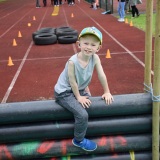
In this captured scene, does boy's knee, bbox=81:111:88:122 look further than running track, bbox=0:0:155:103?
No

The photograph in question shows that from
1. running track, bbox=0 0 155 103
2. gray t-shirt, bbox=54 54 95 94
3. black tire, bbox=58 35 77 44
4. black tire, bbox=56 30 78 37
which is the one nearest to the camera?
gray t-shirt, bbox=54 54 95 94

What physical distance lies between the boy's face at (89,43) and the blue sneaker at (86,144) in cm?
97

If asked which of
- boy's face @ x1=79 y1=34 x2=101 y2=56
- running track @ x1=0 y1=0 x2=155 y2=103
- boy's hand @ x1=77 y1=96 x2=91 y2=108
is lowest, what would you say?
running track @ x1=0 y1=0 x2=155 y2=103

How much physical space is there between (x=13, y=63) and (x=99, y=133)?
221 inches

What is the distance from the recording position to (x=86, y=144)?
3174mm

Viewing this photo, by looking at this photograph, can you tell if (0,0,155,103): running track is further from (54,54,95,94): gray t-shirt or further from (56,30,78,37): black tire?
(54,54,95,94): gray t-shirt

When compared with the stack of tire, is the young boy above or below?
above

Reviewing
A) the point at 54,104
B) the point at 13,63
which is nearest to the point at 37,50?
the point at 13,63

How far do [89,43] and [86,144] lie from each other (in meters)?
1.09

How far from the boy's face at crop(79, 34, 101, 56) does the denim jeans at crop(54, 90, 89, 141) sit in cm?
53

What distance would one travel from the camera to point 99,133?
3256 mm

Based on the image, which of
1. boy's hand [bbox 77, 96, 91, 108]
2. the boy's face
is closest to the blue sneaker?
boy's hand [bbox 77, 96, 91, 108]

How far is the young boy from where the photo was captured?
10.1 feet

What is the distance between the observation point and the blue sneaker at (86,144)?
317 cm
